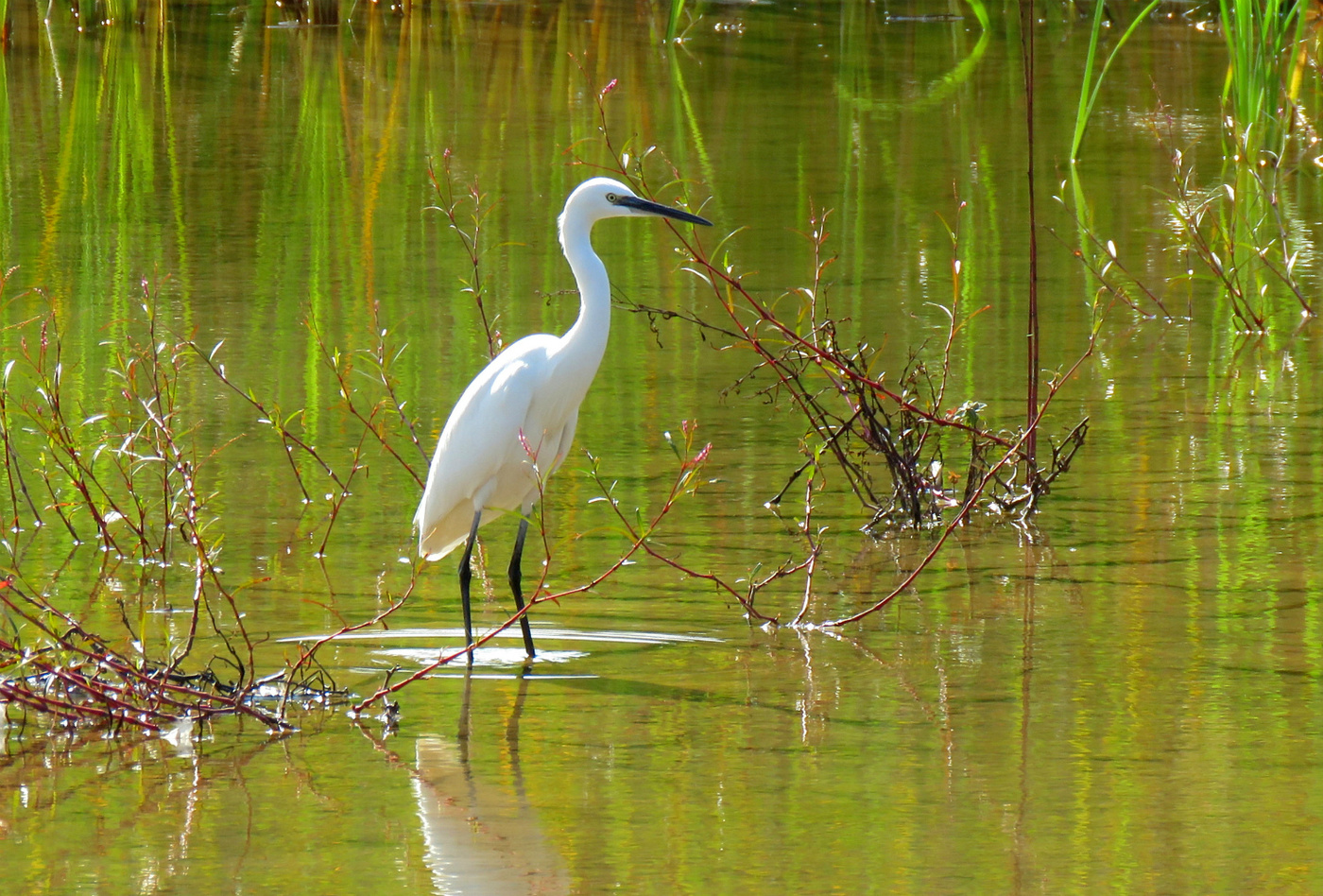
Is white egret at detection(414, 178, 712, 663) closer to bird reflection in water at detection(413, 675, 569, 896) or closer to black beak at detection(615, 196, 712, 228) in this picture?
black beak at detection(615, 196, 712, 228)

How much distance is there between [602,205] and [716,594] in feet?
3.18

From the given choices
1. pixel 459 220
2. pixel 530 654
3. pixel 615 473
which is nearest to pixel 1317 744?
pixel 530 654

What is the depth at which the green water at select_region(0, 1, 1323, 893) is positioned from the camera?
118 inches

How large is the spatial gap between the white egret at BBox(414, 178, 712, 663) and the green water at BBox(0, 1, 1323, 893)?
0.83 feet

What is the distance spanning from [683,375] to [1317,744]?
11.1 ft

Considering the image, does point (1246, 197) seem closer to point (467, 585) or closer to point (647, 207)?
point (647, 207)

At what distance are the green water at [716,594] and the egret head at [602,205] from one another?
88cm

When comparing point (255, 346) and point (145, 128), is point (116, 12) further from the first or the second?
point (255, 346)

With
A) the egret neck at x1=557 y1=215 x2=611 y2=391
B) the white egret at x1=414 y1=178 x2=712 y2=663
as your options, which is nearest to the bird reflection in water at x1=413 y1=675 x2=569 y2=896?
the white egret at x1=414 y1=178 x2=712 y2=663

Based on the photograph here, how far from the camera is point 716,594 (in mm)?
4441

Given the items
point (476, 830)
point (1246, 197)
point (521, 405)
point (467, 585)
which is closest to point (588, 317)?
point (521, 405)

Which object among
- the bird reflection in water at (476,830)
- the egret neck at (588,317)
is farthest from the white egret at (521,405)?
the bird reflection in water at (476,830)

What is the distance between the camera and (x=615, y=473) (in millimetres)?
5340

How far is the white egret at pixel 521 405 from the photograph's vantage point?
4.29 metres
